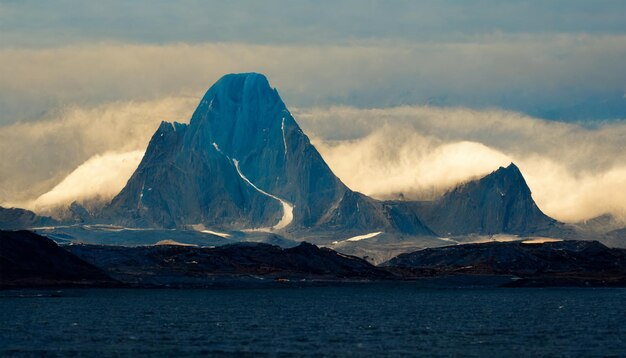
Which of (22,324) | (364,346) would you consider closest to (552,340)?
(364,346)

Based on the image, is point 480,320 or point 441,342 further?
point 480,320

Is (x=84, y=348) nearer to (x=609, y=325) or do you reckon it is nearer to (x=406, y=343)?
(x=406, y=343)

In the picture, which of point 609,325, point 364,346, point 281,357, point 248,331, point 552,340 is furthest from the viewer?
point 609,325

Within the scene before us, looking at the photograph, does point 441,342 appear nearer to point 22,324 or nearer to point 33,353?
point 33,353

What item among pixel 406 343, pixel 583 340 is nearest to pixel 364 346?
pixel 406 343

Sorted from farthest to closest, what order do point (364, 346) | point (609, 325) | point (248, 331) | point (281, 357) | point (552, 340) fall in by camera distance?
point (609, 325) → point (248, 331) → point (552, 340) → point (364, 346) → point (281, 357)

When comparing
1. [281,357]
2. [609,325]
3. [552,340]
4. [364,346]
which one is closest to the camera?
[281,357]

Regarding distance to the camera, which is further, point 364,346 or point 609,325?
point 609,325

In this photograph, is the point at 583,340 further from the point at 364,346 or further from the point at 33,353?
the point at 33,353

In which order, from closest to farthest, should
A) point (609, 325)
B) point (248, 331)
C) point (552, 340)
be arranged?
point (552, 340)
point (248, 331)
point (609, 325)
